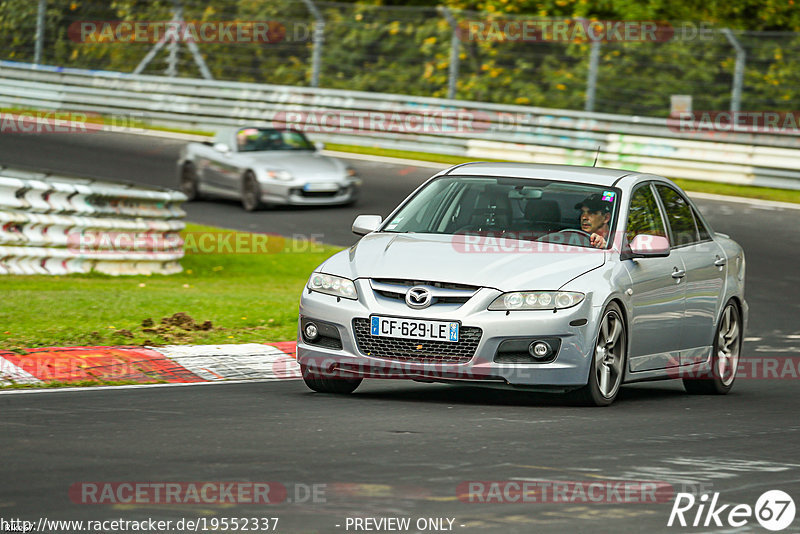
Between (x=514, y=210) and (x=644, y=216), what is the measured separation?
0.95 metres

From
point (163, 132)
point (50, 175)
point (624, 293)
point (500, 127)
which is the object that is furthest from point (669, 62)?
point (624, 293)

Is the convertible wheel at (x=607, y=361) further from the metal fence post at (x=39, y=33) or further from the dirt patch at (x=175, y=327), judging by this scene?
the metal fence post at (x=39, y=33)

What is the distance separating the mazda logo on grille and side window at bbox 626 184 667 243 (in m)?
1.70

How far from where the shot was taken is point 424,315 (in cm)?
867

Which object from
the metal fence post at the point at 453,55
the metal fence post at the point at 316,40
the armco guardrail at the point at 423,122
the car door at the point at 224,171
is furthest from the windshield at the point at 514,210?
the metal fence post at the point at 316,40

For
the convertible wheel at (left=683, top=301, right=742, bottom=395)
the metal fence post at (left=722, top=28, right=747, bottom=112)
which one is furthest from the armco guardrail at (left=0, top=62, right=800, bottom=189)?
the convertible wheel at (left=683, top=301, right=742, bottom=395)

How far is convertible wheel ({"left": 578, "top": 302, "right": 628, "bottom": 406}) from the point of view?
353 inches

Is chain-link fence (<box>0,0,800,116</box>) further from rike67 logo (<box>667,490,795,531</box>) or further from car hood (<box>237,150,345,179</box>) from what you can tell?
rike67 logo (<box>667,490,795,531</box>)

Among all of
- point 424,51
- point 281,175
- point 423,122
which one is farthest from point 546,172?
point 424,51

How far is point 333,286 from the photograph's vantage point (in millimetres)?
9086

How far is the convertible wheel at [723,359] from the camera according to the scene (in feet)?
35.5

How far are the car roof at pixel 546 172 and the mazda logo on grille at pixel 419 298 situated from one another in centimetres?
168

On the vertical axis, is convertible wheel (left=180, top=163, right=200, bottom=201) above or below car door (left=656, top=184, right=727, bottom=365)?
below

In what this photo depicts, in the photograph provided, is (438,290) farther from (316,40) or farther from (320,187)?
(316,40)
